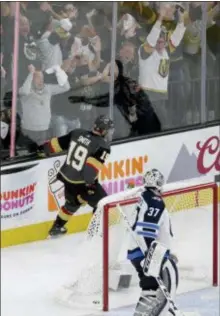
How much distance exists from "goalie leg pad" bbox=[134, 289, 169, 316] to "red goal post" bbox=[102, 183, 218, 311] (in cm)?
57

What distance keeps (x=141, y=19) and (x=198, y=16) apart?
1.50ft

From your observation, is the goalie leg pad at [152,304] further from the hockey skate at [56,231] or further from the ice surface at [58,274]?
the hockey skate at [56,231]

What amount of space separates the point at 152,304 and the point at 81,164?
181cm

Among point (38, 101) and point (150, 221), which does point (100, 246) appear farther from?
point (38, 101)

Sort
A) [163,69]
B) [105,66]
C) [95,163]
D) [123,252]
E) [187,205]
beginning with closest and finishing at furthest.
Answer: [123,252] → [187,205] → [95,163] → [105,66] → [163,69]

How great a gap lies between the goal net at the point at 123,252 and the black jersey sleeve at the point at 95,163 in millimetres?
468

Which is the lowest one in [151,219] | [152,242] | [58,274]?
[58,274]

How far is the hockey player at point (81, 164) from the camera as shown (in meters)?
8.63

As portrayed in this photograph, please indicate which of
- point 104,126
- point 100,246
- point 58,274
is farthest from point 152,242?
point 104,126

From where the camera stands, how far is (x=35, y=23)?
8.95 meters

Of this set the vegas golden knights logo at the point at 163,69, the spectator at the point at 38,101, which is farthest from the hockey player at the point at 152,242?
the vegas golden knights logo at the point at 163,69

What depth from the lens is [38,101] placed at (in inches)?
356

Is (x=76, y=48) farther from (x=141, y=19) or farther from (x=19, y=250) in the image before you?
(x=19, y=250)

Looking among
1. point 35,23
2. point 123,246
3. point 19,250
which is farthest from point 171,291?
point 35,23
